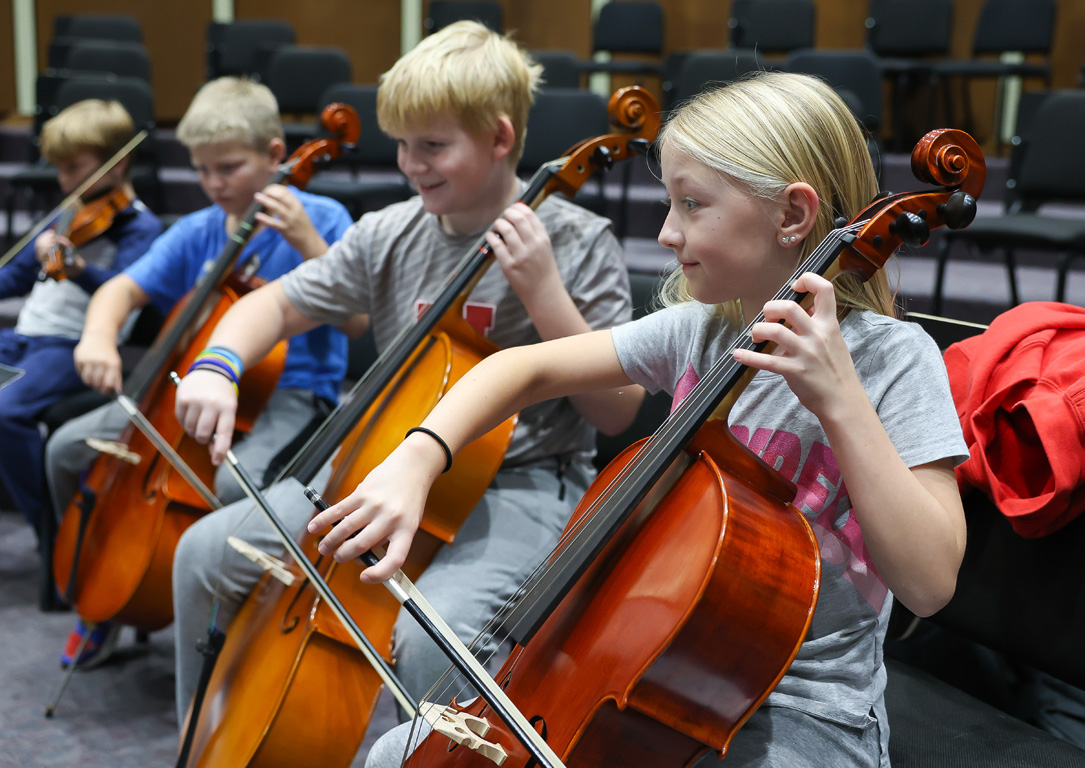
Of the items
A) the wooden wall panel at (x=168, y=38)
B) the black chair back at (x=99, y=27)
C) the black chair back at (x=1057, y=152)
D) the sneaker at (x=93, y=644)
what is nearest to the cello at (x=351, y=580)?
the sneaker at (x=93, y=644)

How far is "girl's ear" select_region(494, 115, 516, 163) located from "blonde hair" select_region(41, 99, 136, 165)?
61.9 inches

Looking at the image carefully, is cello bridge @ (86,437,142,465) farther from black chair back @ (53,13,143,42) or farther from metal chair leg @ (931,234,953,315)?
black chair back @ (53,13,143,42)

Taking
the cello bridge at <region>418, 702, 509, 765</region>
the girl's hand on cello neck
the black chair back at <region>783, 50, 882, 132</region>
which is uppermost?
the black chair back at <region>783, 50, 882, 132</region>

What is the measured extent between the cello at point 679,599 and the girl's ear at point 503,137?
27.1 inches

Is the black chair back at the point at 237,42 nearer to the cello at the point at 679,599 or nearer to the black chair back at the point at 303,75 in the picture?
the black chair back at the point at 303,75

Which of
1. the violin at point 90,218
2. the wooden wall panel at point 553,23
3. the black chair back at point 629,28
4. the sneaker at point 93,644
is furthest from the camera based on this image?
the wooden wall panel at point 553,23

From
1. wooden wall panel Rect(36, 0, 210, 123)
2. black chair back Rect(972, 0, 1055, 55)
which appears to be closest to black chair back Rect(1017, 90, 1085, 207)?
black chair back Rect(972, 0, 1055, 55)

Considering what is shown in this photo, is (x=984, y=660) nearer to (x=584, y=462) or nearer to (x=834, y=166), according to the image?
(x=584, y=462)

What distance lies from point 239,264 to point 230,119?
30 centimetres

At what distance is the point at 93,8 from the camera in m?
6.39

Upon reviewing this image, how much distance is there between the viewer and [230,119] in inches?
75.3

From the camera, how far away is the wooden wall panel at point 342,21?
21.5 feet

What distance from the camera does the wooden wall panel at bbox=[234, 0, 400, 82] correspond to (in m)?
6.56

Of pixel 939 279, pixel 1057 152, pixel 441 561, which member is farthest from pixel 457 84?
pixel 1057 152
